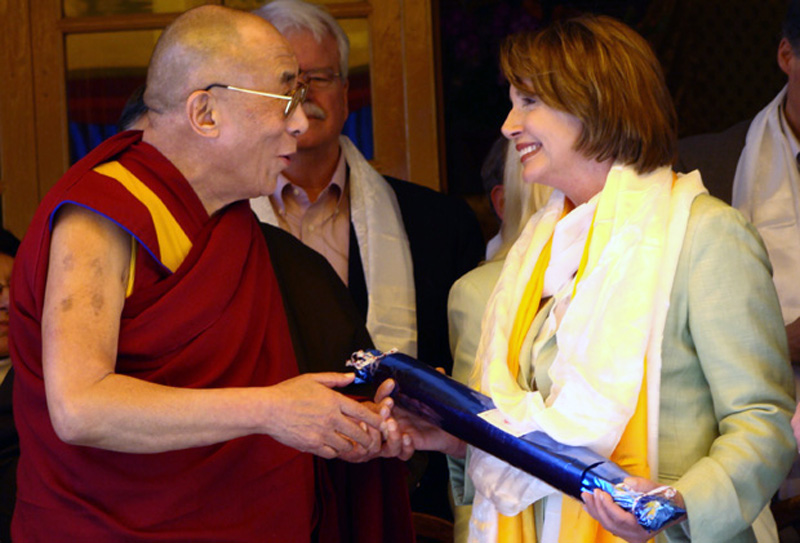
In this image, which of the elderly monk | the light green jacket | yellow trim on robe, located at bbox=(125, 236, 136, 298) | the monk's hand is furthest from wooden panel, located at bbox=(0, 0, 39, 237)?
the light green jacket

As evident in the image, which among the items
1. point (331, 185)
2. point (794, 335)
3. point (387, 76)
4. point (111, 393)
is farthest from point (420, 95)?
point (111, 393)

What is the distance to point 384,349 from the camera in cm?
270

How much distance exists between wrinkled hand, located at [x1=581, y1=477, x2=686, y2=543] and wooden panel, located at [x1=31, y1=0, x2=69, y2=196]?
8.16 feet

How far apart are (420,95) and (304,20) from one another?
31.1 inches

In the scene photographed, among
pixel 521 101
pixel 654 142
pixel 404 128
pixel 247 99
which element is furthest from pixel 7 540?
pixel 404 128

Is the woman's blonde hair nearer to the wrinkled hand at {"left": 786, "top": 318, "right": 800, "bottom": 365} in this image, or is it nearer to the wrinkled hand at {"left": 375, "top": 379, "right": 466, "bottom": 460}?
the wrinkled hand at {"left": 375, "top": 379, "right": 466, "bottom": 460}

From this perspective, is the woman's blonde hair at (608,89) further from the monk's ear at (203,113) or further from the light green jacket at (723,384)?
the monk's ear at (203,113)

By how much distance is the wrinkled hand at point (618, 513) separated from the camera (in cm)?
154

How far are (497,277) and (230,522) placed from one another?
748 millimetres

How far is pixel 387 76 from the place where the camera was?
138 inches

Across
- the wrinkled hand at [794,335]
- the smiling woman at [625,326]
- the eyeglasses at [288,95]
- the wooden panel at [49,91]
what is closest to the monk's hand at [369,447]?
the smiling woman at [625,326]

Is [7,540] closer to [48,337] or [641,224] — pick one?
[48,337]

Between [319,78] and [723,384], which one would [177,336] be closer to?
[723,384]

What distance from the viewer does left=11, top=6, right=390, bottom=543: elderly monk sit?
1.67 metres
